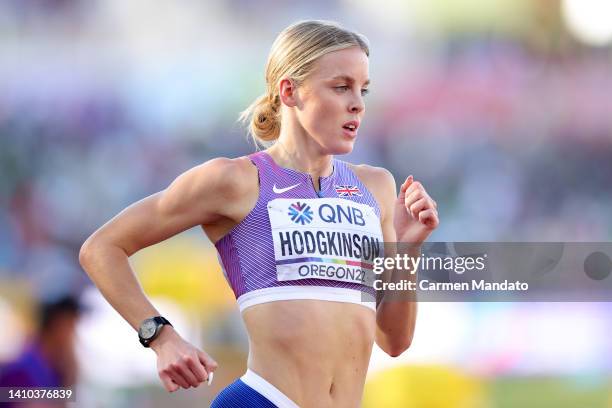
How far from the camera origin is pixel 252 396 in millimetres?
2721

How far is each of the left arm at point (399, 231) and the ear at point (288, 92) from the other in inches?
13.2

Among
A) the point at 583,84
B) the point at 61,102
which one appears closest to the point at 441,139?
the point at 583,84

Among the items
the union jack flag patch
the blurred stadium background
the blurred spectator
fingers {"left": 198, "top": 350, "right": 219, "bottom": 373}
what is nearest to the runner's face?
the union jack flag patch

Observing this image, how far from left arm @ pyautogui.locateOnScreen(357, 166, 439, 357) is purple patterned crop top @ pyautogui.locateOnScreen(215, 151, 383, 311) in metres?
0.08

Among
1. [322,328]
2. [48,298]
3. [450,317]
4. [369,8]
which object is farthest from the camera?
[369,8]

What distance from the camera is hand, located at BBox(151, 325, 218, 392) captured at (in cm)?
244

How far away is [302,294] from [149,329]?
0.44 meters

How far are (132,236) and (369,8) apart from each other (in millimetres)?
6948

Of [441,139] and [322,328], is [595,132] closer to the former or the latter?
[441,139]

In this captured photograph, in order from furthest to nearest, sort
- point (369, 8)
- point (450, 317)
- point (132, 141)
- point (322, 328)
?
1. point (369, 8)
2. point (132, 141)
3. point (450, 317)
4. point (322, 328)

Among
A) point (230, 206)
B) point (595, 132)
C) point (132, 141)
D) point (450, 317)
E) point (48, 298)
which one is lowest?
point (48, 298)

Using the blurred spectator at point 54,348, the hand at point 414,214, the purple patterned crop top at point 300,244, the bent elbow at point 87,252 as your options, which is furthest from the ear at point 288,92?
the blurred spectator at point 54,348

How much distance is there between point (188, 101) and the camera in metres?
9.07

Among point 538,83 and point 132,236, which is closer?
point 132,236
